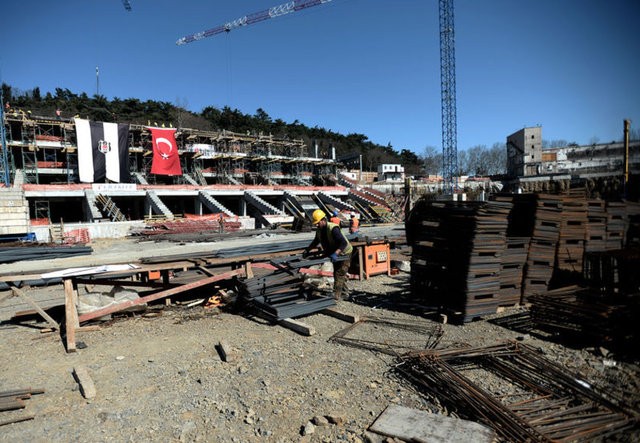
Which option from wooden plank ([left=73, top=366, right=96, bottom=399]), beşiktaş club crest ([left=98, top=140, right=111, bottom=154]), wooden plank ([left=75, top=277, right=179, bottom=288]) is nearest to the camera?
wooden plank ([left=73, top=366, right=96, bottom=399])

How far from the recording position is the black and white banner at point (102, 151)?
105 feet

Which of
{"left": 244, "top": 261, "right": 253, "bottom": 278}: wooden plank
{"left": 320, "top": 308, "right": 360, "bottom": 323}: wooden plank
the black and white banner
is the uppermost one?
the black and white banner

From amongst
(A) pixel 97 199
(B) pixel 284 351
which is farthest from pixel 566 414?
(A) pixel 97 199

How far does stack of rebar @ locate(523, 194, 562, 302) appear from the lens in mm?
7762

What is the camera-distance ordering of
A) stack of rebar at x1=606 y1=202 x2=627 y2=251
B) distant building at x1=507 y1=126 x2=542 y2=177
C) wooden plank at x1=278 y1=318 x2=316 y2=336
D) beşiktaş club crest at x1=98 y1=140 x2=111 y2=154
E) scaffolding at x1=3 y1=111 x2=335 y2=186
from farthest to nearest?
distant building at x1=507 y1=126 x2=542 y2=177
scaffolding at x1=3 y1=111 x2=335 y2=186
beşiktaş club crest at x1=98 y1=140 x2=111 y2=154
stack of rebar at x1=606 y1=202 x2=627 y2=251
wooden plank at x1=278 y1=318 x2=316 y2=336

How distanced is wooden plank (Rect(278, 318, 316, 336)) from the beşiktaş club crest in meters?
33.3

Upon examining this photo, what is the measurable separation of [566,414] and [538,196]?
5.38m

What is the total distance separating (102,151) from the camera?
3312 centimetres

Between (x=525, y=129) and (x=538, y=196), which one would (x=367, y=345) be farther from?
(x=525, y=129)

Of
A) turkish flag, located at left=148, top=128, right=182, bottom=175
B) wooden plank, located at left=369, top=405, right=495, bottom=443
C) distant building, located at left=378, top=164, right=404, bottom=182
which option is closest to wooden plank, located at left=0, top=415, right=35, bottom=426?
wooden plank, located at left=369, top=405, right=495, bottom=443

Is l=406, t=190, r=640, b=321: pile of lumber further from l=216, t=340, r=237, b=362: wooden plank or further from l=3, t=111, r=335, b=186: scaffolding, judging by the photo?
l=3, t=111, r=335, b=186: scaffolding

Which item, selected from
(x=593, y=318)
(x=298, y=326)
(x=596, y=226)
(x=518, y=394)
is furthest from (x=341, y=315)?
(x=596, y=226)

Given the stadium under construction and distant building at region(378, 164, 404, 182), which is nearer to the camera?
the stadium under construction

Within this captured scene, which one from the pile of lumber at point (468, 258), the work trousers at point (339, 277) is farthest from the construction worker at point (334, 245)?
the pile of lumber at point (468, 258)
